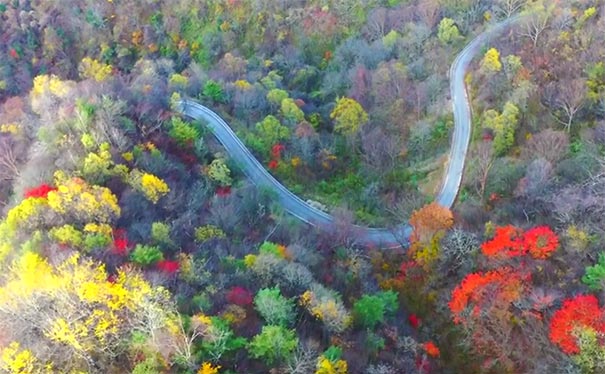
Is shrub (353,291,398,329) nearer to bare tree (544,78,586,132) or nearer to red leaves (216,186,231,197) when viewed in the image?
red leaves (216,186,231,197)

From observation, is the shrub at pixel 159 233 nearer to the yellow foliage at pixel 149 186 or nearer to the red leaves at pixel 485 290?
the yellow foliage at pixel 149 186

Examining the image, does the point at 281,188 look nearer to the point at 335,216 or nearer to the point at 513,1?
the point at 335,216

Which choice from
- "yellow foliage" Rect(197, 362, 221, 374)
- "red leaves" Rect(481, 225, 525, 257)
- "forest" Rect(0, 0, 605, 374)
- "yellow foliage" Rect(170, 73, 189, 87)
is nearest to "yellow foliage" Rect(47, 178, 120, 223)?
"forest" Rect(0, 0, 605, 374)

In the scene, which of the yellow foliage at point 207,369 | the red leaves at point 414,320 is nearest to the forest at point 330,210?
the red leaves at point 414,320

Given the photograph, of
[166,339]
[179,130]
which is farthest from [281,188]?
[166,339]

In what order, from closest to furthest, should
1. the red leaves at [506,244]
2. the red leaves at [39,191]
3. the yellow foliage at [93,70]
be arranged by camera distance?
1. the red leaves at [506,244]
2. the red leaves at [39,191]
3. the yellow foliage at [93,70]

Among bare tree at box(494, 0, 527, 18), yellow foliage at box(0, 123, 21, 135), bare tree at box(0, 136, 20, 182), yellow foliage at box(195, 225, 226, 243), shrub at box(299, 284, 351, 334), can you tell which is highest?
bare tree at box(494, 0, 527, 18)
